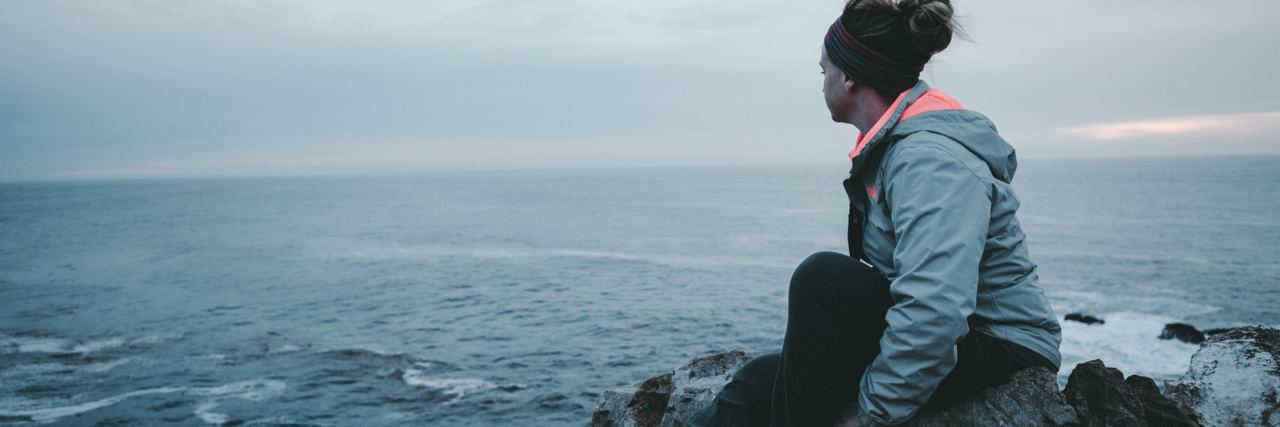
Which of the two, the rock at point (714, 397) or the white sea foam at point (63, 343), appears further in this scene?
the white sea foam at point (63, 343)

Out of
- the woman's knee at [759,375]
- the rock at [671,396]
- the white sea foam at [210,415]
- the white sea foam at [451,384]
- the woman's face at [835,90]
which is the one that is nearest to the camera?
the woman's face at [835,90]

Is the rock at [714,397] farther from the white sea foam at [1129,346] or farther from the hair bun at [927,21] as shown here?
the white sea foam at [1129,346]

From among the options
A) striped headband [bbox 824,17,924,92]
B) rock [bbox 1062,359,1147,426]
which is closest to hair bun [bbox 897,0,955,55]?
striped headband [bbox 824,17,924,92]

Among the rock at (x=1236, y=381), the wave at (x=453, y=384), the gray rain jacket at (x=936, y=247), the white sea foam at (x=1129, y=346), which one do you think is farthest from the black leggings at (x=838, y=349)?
the white sea foam at (x=1129, y=346)

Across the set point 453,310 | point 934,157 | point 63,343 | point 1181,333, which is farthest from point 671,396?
point 63,343

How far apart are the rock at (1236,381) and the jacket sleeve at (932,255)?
8.89 ft

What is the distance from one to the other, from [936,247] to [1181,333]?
27.8 meters

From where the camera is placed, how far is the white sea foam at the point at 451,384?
20297 millimetres

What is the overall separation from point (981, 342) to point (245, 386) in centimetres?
2181

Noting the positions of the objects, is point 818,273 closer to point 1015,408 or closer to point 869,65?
point 869,65

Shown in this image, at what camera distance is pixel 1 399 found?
1925 cm

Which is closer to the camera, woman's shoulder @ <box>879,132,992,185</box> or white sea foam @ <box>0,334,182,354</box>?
woman's shoulder @ <box>879,132,992,185</box>

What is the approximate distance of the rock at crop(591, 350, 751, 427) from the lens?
607 centimetres

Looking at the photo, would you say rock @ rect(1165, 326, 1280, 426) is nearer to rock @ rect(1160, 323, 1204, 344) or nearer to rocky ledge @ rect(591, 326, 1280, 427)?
rocky ledge @ rect(591, 326, 1280, 427)
